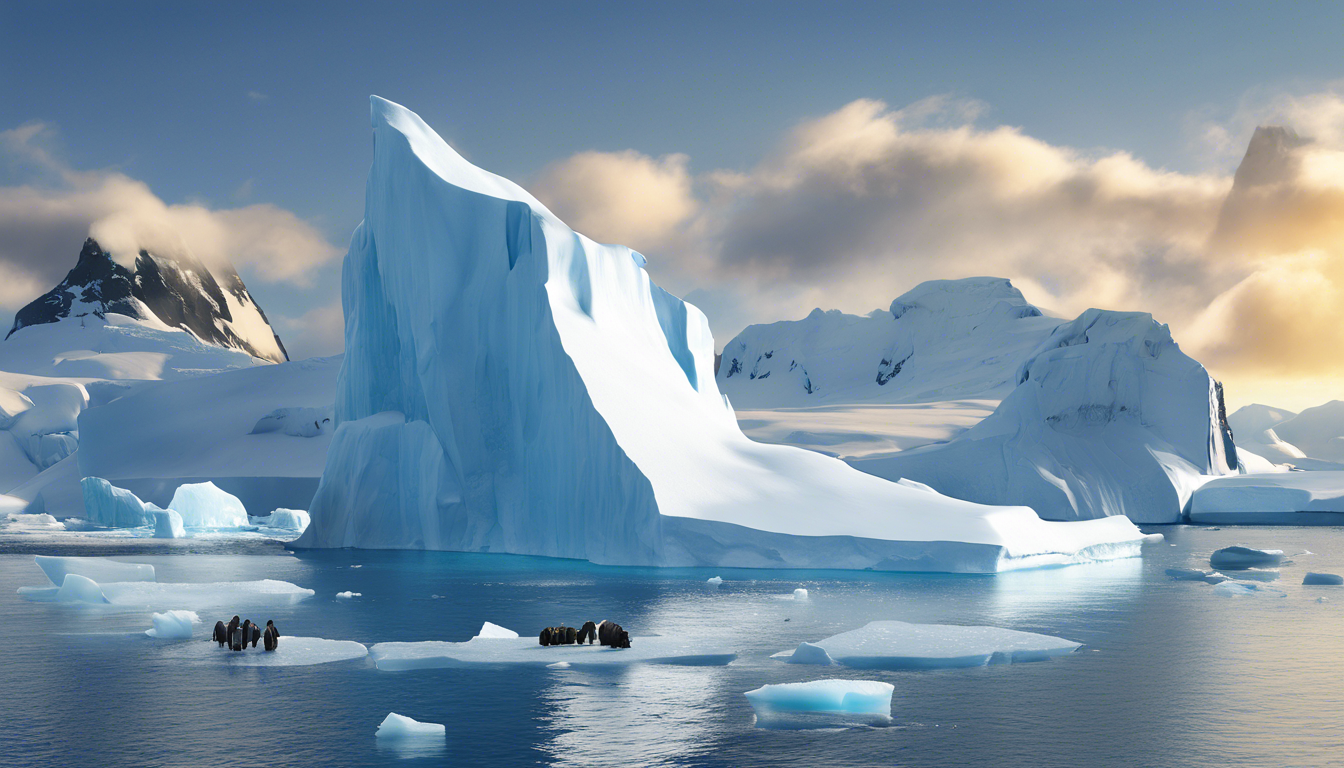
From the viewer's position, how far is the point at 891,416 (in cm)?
7188

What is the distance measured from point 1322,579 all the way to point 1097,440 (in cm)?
2629

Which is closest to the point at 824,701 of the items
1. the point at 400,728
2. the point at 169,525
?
the point at 400,728

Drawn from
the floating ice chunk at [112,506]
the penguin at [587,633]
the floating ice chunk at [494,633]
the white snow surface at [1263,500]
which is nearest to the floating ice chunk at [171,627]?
the floating ice chunk at [494,633]

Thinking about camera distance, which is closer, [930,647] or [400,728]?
[400,728]

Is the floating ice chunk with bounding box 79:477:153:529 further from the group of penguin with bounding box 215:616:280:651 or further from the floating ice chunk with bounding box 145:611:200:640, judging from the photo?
the group of penguin with bounding box 215:616:280:651

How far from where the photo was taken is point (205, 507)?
3919 centimetres

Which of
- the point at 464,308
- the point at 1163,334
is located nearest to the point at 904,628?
the point at 464,308

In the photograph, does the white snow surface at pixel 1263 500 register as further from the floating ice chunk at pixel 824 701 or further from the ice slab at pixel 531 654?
the floating ice chunk at pixel 824 701

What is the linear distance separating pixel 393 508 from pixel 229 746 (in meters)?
21.2

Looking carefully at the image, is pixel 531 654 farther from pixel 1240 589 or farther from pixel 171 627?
pixel 1240 589

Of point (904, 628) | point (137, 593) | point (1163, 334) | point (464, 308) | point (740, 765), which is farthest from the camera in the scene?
point (1163, 334)

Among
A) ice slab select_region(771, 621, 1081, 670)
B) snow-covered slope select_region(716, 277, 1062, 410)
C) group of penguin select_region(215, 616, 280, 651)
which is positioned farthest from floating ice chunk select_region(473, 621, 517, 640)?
snow-covered slope select_region(716, 277, 1062, 410)

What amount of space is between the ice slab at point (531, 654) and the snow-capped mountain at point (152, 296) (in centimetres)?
10113

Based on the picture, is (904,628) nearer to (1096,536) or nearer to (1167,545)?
(1096,536)
